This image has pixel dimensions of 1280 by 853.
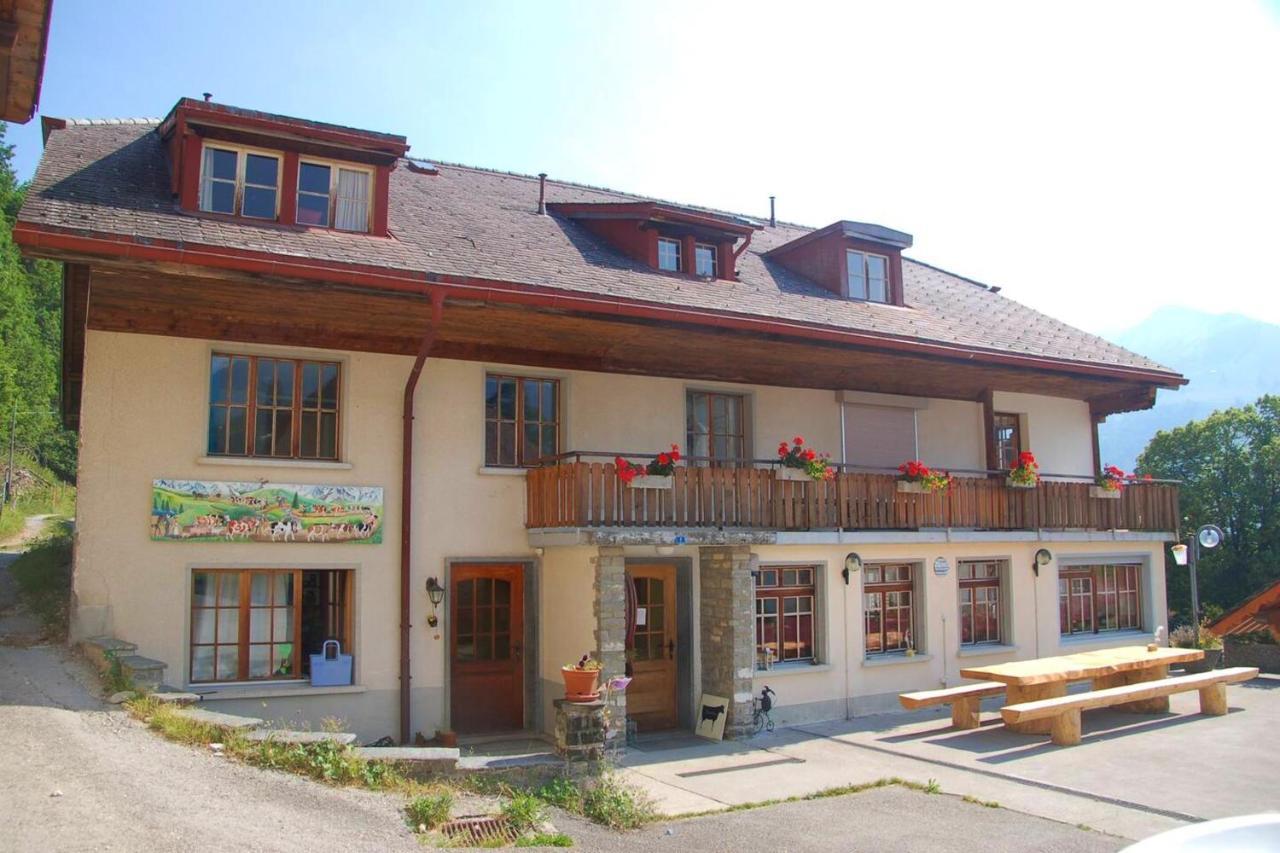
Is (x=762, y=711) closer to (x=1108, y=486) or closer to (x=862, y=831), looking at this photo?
(x=862, y=831)

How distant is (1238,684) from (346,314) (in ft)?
50.7

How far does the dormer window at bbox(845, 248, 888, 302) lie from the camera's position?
17.9 m

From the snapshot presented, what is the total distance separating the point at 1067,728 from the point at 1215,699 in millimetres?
3402

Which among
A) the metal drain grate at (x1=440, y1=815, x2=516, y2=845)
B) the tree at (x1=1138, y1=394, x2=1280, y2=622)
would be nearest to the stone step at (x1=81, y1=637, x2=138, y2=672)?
the metal drain grate at (x1=440, y1=815, x2=516, y2=845)

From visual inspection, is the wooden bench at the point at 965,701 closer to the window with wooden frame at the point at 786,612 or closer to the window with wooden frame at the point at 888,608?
the window with wooden frame at the point at 786,612

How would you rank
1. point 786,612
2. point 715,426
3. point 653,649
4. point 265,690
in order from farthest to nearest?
1. point 715,426
2. point 786,612
3. point 653,649
4. point 265,690

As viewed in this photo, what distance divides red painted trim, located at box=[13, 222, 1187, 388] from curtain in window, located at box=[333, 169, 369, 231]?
1936mm

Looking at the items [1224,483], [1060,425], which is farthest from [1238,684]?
[1224,483]

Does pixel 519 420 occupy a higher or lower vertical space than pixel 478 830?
higher

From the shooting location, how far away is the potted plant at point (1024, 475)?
53.8 feet

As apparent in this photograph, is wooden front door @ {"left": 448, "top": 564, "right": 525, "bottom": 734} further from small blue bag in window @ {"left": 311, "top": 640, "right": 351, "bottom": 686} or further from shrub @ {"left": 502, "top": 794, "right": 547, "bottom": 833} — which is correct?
shrub @ {"left": 502, "top": 794, "right": 547, "bottom": 833}

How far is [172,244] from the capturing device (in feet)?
33.3

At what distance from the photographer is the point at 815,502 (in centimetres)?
1428

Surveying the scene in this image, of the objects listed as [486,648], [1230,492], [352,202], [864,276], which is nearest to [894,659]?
[486,648]
